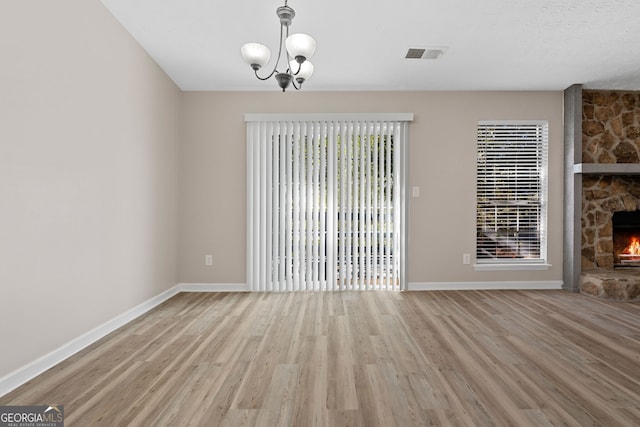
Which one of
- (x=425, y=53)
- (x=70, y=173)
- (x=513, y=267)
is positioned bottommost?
(x=513, y=267)

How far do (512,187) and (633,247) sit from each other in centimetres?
187

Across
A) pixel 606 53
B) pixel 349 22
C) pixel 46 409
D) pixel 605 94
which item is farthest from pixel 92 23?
pixel 605 94

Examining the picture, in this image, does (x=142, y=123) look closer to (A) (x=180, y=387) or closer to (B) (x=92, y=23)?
(B) (x=92, y=23)

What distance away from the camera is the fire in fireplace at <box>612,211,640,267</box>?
4500 millimetres

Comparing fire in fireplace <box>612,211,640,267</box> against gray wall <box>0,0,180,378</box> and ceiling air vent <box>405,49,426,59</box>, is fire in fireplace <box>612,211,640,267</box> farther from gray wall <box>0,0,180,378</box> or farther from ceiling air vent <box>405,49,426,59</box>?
gray wall <box>0,0,180,378</box>

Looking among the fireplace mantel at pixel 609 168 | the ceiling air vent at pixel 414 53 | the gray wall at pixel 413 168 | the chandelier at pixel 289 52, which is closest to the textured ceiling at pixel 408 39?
the ceiling air vent at pixel 414 53

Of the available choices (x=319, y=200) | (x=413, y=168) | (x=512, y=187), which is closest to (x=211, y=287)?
(x=319, y=200)

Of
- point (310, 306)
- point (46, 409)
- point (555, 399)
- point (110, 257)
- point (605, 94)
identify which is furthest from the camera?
point (605, 94)

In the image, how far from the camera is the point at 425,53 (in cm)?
341

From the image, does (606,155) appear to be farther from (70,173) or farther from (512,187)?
(70,173)

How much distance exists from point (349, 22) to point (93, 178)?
2.49 m

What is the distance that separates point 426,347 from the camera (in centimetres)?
253

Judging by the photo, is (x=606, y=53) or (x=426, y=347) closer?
(x=426, y=347)

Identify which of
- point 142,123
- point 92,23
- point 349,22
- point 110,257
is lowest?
point 110,257
